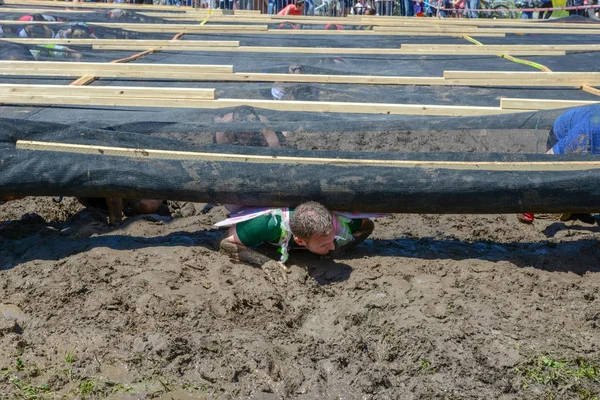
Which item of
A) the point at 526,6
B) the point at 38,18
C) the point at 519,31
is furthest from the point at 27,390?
the point at 526,6

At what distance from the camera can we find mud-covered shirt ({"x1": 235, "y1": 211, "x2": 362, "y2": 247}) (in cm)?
466

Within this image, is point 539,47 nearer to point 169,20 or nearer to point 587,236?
point 587,236

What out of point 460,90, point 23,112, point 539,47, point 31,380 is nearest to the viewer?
point 31,380

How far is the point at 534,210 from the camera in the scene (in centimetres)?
477

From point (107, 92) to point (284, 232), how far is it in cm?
293

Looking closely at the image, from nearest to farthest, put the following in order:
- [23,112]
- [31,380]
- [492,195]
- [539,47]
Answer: [31,380] → [492,195] → [23,112] → [539,47]

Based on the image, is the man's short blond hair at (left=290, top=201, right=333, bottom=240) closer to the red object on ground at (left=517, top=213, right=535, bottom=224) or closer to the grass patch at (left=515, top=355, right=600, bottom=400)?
the grass patch at (left=515, top=355, right=600, bottom=400)

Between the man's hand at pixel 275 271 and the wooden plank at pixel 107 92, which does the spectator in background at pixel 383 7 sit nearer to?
the wooden plank at pixel 107 92

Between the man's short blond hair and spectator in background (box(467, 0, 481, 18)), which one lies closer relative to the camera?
the man's short blond hair

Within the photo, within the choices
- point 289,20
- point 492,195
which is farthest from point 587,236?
point 289,20

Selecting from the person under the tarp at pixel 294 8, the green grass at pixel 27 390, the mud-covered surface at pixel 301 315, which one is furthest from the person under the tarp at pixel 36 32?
the green grass at pixel 27 390

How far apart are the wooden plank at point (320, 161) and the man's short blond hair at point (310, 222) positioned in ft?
1.17

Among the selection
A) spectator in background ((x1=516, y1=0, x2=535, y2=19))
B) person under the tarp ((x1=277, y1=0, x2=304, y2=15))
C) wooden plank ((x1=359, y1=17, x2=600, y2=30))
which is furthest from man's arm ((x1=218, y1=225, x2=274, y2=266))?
spectator in background ((x1=516, y1=0, x2=535, y2=19))

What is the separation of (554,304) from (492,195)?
0.83 meters
